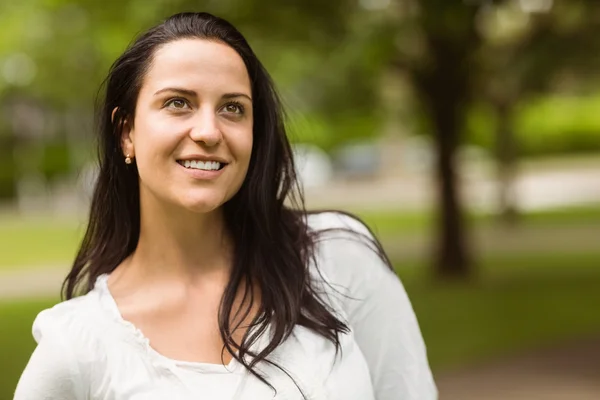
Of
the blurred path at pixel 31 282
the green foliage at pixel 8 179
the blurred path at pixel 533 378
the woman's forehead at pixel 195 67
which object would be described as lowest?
the green foliage at pixel 8 179

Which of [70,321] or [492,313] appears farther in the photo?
[492,313]

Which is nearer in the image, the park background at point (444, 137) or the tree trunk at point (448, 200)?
the park background at point (444, 137)

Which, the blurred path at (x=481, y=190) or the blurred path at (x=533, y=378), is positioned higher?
the blurred path at (x=533, y=378)

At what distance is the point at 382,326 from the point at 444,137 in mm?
11975

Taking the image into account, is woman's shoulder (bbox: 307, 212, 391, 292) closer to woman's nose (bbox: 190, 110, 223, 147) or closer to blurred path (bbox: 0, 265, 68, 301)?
woman's nose (bbox: 190, 110, 223, 147)

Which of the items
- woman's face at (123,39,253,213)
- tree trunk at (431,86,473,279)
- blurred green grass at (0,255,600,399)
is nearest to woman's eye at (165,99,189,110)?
woman's face at (123,39,253,213)

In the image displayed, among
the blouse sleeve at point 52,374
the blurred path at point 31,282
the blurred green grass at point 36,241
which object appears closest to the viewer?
the blouse sleeve at point 52,374

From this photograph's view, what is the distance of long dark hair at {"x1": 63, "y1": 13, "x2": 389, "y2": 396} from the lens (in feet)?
6.54

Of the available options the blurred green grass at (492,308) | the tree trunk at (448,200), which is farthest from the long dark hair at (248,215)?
the tree trunk at (448,200)

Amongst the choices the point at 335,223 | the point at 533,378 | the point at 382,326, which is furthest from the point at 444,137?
the point at 382,326

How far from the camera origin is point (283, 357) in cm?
196

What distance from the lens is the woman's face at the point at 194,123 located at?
190 cm

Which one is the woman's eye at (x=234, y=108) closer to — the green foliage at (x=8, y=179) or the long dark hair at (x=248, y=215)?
the long dark hair at (x=248, y=215)

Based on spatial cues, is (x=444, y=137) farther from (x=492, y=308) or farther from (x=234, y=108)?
(x=234, y=108)
